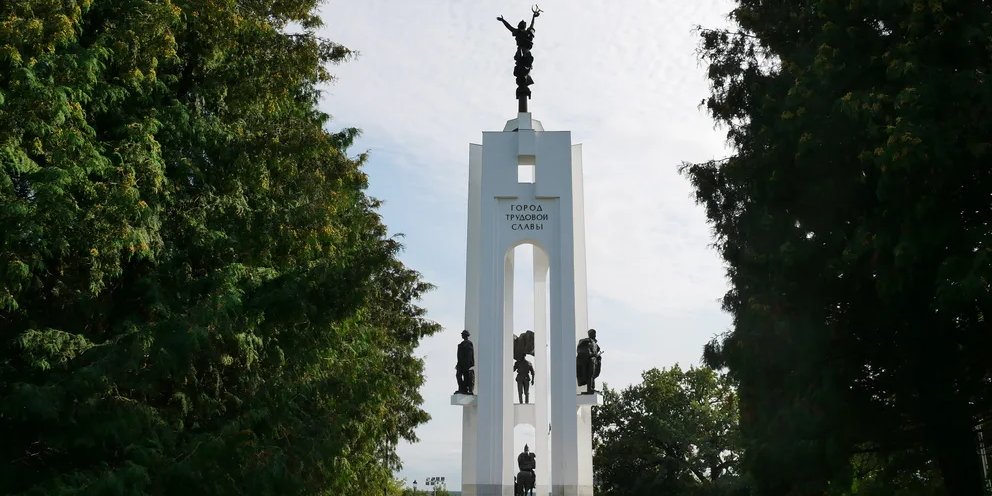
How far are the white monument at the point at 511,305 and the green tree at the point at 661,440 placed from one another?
9593mm

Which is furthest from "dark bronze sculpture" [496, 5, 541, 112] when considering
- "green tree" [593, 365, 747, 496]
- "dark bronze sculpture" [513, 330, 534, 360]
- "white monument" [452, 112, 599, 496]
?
"green tree" [593, 365, 747, 496]

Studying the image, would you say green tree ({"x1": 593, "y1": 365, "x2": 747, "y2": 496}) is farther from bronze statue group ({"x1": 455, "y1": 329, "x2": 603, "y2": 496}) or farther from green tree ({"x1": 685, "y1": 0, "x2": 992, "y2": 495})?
green tree ({"x1": 685, "y1": 0, "x2": 992, "y2": 495})

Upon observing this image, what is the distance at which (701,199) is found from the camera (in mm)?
11797

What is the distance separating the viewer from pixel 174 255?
1023 cm

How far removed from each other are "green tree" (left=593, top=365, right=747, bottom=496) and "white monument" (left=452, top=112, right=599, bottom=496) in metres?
9.59

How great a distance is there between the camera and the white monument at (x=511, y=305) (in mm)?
14453

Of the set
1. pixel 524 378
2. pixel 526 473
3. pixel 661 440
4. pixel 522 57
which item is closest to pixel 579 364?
pixel 524 378

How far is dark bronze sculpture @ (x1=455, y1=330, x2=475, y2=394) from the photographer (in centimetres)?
1475

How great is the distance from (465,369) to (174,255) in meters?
5.69

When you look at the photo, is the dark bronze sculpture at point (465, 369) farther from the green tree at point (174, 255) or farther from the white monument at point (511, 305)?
the green tree at point (174, 255)

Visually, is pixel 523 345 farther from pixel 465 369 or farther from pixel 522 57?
pixel 522 57

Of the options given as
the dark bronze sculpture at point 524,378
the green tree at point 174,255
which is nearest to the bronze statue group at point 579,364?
the dark bronze sculpture at point 524,378

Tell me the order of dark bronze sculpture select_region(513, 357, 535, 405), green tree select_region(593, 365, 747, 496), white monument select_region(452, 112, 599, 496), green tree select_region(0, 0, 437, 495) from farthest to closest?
green tree select_region(593, 365, 747, 496) < dark bronze sculpture select_region(513, 357, 535, 405) < white monument select_region(452, 112, 599, 496) < green tree select_region(0, 0, 437, 495)

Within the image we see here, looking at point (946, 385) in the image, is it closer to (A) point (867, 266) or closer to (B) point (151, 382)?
(A) point (867, 266)
